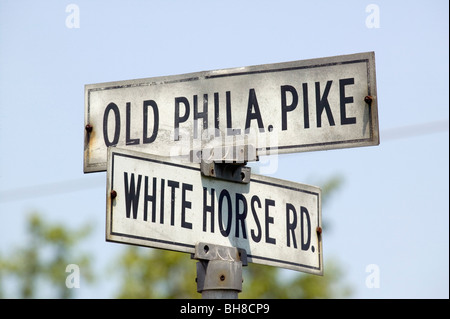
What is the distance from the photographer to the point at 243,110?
3701mm

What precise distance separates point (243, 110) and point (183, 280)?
41.1 ft

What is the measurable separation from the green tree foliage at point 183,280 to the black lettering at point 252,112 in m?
11.8

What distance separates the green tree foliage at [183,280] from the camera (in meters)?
15.5

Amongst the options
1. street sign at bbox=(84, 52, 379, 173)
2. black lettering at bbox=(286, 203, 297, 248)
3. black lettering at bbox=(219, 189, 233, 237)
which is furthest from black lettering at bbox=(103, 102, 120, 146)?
black lettering at bbox=(286, 203, 297, 248)

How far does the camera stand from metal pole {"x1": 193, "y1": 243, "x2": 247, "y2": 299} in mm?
3553

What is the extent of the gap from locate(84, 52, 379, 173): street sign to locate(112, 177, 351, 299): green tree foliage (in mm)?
11732

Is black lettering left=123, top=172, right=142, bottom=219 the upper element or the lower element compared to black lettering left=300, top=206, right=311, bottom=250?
upper

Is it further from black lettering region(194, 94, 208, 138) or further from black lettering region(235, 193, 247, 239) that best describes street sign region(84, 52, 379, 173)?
black lettering region(235, 193, 247, 239)

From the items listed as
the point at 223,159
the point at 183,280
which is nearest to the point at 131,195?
the point at 223,159

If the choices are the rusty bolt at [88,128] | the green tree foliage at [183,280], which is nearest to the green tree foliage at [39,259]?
the green tree foliage at [183,280]

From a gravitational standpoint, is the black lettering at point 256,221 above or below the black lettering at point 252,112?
below

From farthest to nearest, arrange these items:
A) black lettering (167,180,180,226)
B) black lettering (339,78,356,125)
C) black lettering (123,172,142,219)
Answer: black lettering (339,78,356,125) → black lettering (167,180,180,226) → black lettering (123,172,142,219)

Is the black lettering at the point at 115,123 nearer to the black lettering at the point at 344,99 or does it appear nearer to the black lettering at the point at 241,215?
the black lettering at the point at 241,215
